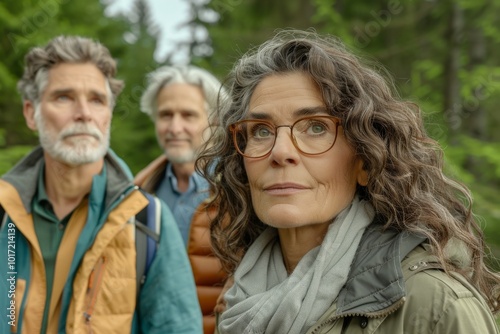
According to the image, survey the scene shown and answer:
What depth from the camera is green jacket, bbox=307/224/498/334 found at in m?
1.78

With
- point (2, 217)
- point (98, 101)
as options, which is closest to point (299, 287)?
point (2, 217)

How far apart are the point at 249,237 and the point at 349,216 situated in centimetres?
61

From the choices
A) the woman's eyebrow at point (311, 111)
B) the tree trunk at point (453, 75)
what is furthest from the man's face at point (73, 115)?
the tree trunk at point (453, 75)

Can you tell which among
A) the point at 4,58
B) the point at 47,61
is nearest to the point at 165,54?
the point at 4,58

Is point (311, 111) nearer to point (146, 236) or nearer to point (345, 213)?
point (345, 213)

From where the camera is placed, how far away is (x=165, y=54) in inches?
510

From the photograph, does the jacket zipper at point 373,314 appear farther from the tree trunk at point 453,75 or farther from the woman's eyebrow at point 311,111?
the tree trunk at point 453,75

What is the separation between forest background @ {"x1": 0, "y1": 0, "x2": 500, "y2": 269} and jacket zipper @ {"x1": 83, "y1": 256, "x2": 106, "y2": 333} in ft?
9.40

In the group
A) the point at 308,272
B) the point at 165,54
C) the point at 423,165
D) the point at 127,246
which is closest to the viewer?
the point at 308,272

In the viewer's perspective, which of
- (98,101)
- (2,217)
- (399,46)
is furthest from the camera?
(399,46)

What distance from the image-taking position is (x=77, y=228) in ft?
11.1

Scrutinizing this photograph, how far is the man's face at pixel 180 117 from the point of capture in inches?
185

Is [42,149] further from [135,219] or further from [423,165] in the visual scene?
[423,165]

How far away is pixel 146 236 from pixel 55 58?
127 centimetres
